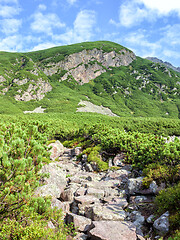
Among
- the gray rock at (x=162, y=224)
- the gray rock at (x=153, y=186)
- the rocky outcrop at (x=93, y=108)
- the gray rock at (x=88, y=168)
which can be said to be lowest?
the gray rock at (x=88, y=168)

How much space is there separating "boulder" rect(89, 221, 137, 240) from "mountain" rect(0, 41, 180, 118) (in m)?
102

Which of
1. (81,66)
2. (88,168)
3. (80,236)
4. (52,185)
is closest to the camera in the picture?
(80,236)

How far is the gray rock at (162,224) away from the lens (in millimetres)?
7113

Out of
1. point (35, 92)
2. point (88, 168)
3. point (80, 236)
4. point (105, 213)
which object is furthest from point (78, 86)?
point (80, 236)

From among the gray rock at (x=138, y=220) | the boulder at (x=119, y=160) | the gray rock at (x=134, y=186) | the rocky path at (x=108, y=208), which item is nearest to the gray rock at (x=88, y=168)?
the boulder at (x=119, y=160)

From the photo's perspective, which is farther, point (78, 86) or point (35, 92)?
point (78, 86)

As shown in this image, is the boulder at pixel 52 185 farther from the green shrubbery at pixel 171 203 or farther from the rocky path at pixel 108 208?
the green shrubbery at pixel 171 203

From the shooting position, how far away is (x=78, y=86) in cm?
17212

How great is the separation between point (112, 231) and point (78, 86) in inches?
6713

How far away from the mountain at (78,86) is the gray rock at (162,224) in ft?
337

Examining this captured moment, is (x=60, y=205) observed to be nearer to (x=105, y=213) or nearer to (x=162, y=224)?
(x=105, y=213)

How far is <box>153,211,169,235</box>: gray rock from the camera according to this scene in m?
7.11

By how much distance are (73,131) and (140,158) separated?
98.4ft

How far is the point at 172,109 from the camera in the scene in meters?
152
